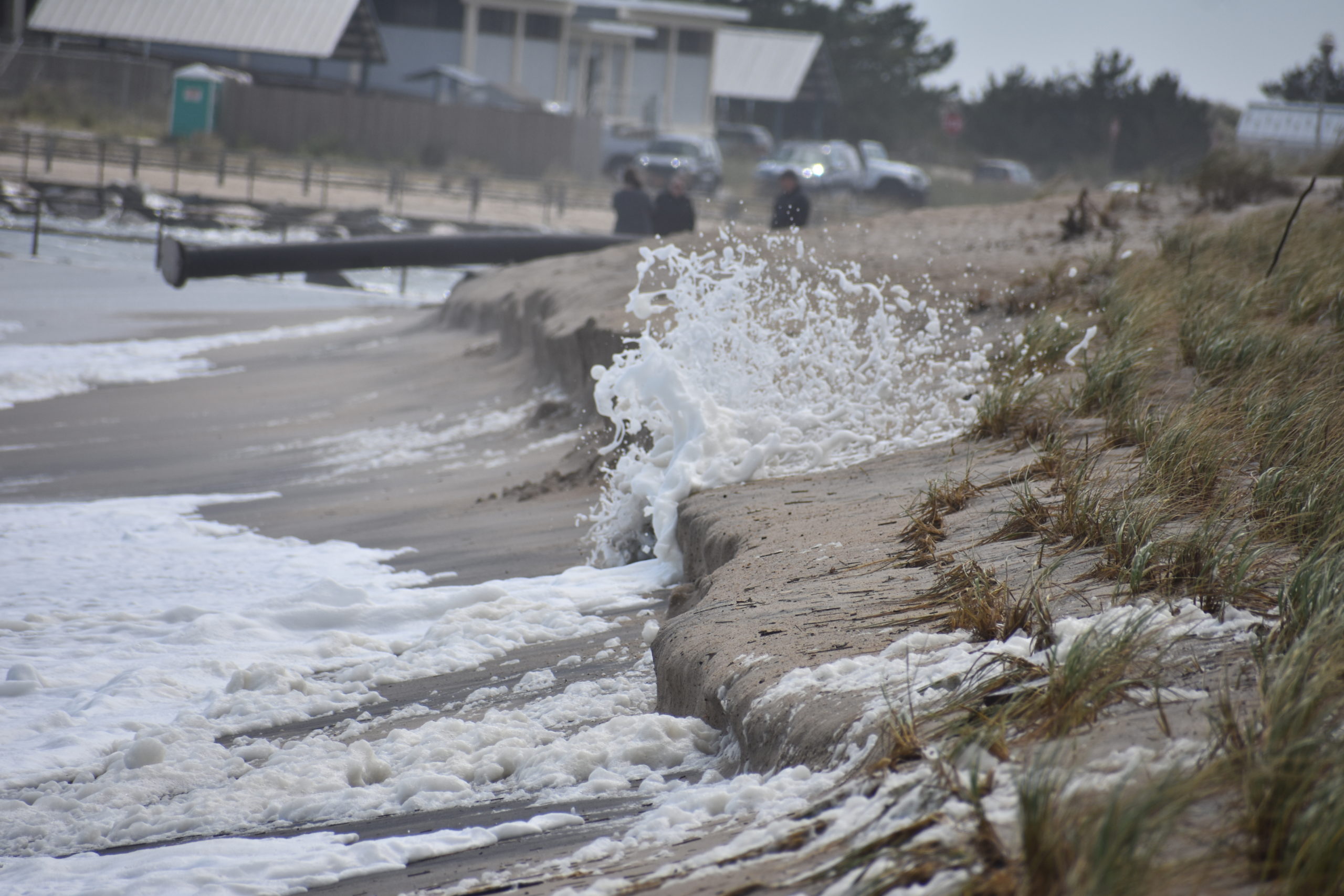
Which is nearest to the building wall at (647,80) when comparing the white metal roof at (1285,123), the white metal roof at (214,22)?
the white metal roof at (214,22)

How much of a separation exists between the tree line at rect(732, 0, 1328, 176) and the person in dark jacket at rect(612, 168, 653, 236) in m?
31.1

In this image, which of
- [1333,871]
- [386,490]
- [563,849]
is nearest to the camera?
[1333,871]

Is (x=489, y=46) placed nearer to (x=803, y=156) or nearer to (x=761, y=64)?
(x=761, y=64)

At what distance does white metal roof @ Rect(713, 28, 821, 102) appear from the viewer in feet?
Answer: 136

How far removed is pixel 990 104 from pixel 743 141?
50.6 ft

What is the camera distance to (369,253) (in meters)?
12.2

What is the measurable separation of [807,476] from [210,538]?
3.17m

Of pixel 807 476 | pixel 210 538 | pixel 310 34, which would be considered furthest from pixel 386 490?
pixel 310 34

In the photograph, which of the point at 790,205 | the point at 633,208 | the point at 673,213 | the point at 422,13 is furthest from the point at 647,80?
the point at 790,205

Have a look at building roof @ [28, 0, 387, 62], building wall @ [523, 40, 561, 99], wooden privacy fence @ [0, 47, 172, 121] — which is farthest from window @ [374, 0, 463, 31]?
wooden privacy fence @ [0, 47, 172, 121]

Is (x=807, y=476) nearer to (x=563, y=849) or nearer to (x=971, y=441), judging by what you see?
(x=971, y=441)

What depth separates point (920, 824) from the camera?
1901 mm

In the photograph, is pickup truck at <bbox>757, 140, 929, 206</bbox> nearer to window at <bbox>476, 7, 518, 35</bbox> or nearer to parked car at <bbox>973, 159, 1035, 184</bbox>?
parked car at <bbox>973, 159, 1035, 184</bbox>

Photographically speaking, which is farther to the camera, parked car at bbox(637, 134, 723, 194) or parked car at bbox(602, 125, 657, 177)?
parked car at bbox(602, 125, 657, 177)
